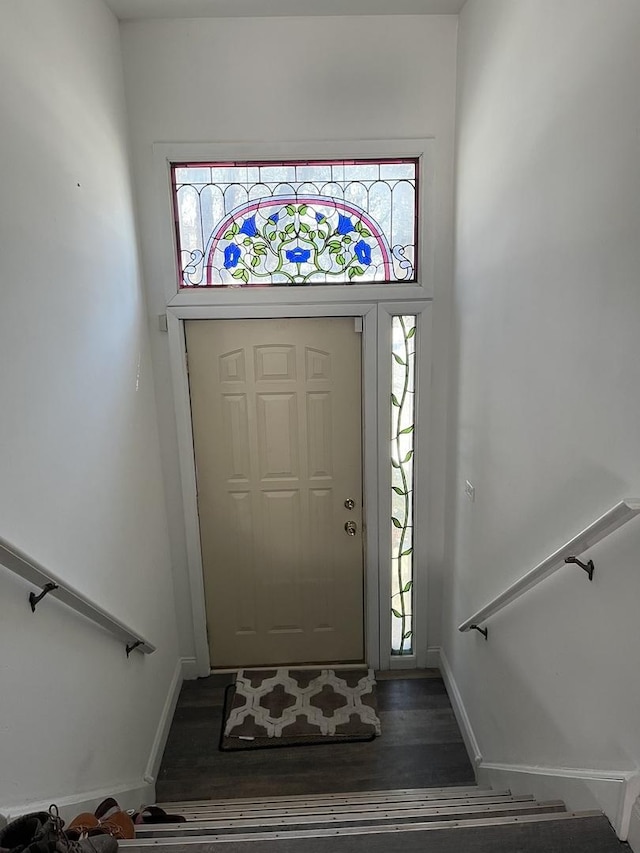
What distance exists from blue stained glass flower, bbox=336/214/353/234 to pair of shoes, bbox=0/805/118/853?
2514 mm

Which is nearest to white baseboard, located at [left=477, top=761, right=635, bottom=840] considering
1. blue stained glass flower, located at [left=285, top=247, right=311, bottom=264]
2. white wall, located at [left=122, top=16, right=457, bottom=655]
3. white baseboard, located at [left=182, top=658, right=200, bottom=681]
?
white baseboard, located at [left=182, top=658, right=200, bottom=681]

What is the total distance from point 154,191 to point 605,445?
2.28 meters

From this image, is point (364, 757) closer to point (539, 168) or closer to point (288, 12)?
point (539, 168)

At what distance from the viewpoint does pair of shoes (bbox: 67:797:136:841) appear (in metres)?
1.57

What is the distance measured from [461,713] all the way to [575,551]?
1.78 m

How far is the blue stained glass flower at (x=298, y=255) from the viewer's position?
9.59ft

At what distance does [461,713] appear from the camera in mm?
3021

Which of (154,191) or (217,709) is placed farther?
(217,709)

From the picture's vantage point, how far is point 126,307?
262cm

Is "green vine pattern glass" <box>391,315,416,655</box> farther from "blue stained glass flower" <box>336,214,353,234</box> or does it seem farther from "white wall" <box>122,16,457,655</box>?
"white wall" <box>122,16,457,655</box>

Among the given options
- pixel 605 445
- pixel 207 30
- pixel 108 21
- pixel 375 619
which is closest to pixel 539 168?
pixel 605 445

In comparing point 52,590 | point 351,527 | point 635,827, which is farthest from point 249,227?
point 635,827

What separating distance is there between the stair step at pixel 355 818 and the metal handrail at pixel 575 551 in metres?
0.64

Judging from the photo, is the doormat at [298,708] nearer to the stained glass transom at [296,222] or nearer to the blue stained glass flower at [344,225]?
the stained glass transom at [296,222]
